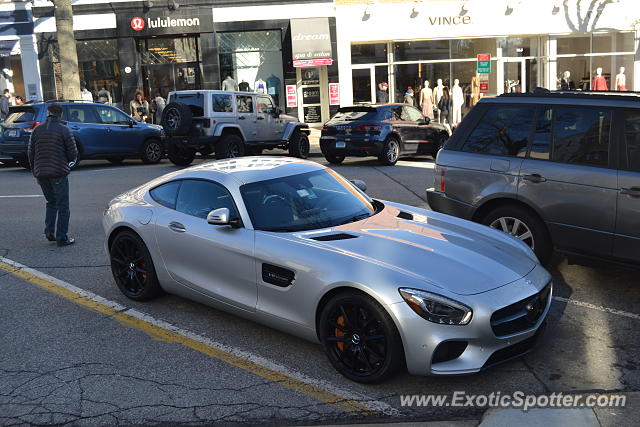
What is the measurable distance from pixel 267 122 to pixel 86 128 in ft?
15.0

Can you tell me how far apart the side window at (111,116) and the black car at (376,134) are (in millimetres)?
5368

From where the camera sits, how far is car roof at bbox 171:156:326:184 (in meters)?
5.68

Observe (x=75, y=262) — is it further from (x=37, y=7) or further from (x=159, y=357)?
(x=37, y=7)

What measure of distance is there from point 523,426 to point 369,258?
1.40 metres

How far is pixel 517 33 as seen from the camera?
90.6 ft

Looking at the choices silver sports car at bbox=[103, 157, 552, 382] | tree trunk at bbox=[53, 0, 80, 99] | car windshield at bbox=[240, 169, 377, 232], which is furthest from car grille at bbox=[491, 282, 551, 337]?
tree trunk at bbox=[53, 0, 80, 99]

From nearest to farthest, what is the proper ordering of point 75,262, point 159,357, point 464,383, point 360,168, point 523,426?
1. point 523,426
2. point 464,383
3. point 159,357
4. point 75,262
5. point 360,168

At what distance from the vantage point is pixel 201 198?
228 inches

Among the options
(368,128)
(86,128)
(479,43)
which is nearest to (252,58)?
(479,43)

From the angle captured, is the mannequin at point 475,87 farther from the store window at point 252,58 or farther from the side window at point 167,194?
the side window at point 167,194

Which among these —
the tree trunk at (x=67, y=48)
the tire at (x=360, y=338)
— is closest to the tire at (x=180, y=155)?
the tree trunk at (x=67, y=48)

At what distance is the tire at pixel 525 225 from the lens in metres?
6.55

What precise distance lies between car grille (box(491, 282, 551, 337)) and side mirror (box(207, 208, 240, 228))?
6.87ft

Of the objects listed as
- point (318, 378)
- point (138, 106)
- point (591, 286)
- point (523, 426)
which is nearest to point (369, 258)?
point (318, 378)
